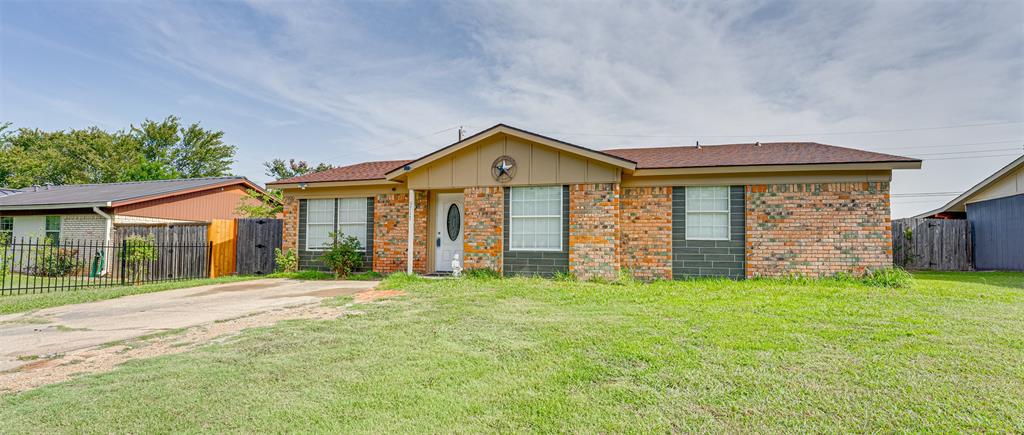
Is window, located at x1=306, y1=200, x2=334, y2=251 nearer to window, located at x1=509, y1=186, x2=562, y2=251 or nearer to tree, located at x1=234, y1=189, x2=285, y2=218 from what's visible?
window, located at x1=509, y1=186, x2=562, y2=251

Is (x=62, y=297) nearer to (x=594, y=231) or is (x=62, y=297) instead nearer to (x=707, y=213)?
(x=594, y=231)

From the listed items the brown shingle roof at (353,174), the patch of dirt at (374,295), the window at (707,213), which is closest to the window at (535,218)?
the window at (707,213)

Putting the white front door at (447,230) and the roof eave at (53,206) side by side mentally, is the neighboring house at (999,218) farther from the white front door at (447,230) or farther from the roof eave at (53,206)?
the roof eave at (53,206)

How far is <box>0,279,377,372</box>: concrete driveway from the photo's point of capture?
220 inches

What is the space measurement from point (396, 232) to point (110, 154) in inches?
1400

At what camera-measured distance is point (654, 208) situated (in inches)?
439

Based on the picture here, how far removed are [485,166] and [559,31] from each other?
4117mm

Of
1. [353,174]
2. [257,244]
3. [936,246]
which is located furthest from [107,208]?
[936,246]

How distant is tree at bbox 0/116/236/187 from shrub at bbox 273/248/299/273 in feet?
88.5

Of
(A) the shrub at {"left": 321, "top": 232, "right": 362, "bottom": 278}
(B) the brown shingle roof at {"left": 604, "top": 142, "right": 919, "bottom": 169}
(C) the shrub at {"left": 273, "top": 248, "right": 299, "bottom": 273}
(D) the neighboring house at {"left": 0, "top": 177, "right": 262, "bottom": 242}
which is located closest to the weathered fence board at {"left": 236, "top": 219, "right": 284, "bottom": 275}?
(C) the shrub at {"left": 273, "top": 248, "right": 299, "bottom": 273}

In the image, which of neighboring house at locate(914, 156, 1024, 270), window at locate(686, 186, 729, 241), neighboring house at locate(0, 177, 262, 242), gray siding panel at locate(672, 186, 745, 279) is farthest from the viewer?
neighboring house at locate(0, 177, 262, 242)

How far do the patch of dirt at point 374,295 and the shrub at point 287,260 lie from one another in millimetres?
5127

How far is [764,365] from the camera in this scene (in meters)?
4.18

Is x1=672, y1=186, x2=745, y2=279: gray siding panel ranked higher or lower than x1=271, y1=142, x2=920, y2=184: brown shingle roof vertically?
lower
